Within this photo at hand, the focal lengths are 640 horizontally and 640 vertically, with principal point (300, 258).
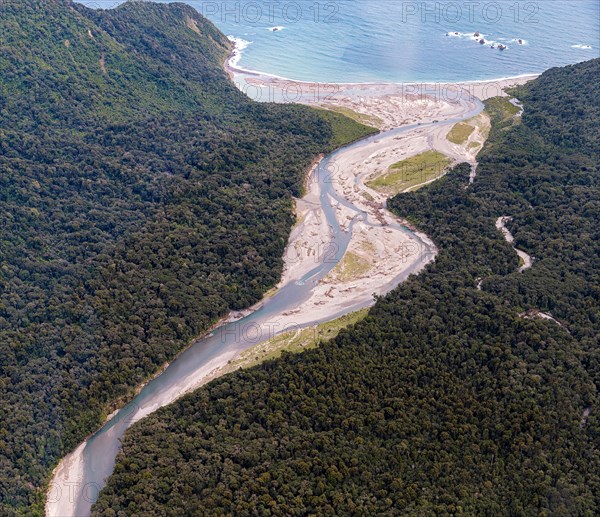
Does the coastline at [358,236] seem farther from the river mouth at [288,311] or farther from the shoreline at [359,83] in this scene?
the shoreline at [359,83]

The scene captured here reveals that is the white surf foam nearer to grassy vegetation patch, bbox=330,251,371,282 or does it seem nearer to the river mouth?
the river mouth

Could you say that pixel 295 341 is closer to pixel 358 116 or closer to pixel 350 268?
pixel 350 268

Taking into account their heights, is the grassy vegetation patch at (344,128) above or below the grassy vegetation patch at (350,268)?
above

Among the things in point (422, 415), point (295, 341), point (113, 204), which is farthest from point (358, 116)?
point (422, 415)

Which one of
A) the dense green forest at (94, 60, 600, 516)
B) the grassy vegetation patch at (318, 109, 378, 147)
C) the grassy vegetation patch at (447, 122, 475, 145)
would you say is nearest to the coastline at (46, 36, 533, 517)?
the grassy vegetation patch at (447, 122, 475, 145)

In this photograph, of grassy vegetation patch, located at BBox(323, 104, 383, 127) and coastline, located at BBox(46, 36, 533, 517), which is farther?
grassy vegetation patch, located at BBox(323, 104, 383, 127)

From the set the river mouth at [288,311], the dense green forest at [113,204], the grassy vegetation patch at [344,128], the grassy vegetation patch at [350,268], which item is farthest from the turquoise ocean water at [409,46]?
the grassy vegetation patch at [350,268]
